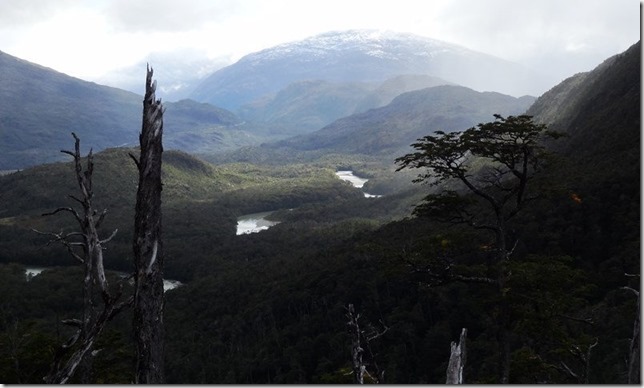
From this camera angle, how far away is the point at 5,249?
356 ft

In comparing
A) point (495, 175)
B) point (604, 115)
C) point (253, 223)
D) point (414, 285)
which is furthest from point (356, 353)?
point (253, 223)

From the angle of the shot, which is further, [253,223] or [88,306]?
[253,223]

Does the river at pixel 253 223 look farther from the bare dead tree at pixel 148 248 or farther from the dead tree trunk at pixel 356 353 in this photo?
the bare dead tree at pixel 148 248

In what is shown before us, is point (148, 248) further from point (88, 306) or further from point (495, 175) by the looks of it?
point (495, 175)

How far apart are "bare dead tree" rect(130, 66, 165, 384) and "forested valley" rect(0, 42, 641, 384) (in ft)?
3.69

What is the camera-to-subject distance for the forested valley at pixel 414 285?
18109mm

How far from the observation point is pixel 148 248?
22.8 ft

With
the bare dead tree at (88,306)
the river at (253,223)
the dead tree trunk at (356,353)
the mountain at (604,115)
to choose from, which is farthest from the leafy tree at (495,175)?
the river at (253,223)

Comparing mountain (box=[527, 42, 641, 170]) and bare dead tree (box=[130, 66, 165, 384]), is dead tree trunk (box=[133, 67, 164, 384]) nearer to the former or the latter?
bare dead tree (box=[130, 66, 165, 384])

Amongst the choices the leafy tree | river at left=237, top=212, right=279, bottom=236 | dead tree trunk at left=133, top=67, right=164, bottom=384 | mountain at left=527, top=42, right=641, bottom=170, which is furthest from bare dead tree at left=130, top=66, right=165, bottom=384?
river at left=237, top=212, right=279, bottom=236

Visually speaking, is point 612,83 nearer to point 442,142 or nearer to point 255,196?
point 442,142

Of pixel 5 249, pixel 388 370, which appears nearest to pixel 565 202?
pixel 388 370

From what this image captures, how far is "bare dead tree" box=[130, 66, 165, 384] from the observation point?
22.7 feet

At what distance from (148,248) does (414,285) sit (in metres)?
50.5
